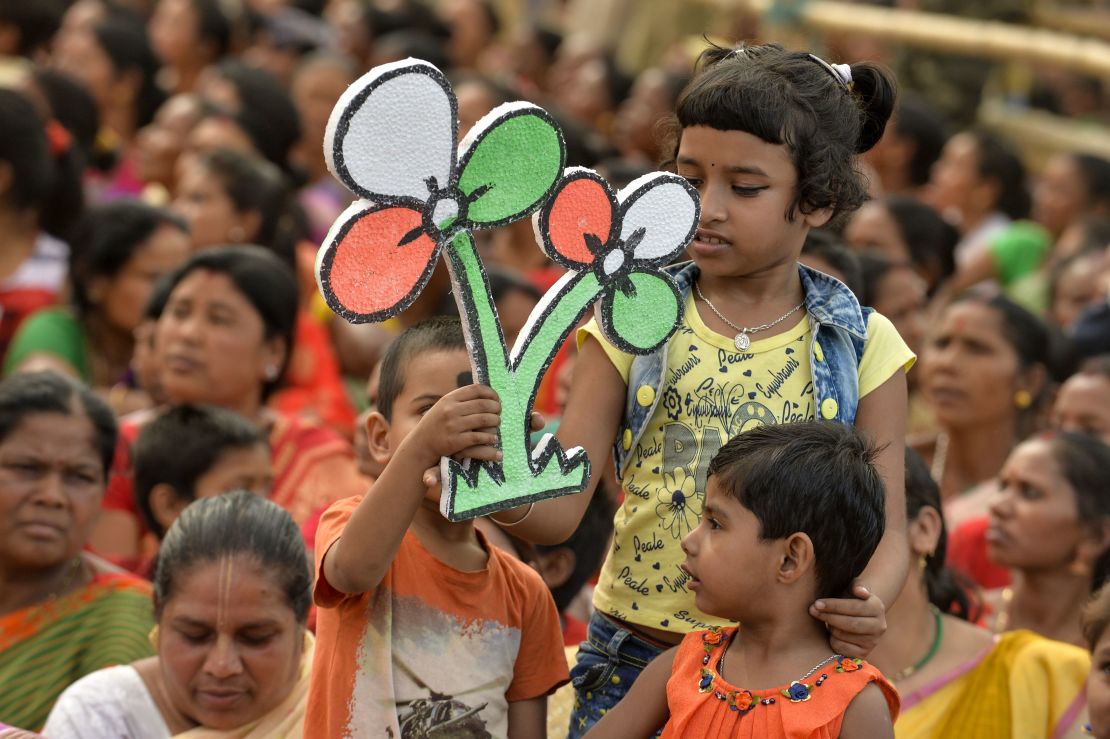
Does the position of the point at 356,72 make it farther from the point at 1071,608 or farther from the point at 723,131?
the point at 723,131

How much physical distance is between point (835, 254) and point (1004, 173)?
4.48 m

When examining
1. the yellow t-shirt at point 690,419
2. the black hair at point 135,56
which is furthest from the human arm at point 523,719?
the black hair at point 135,56

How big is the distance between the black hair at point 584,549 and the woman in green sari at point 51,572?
3.08ft

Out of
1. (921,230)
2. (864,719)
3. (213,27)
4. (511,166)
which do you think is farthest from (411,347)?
(213,27)

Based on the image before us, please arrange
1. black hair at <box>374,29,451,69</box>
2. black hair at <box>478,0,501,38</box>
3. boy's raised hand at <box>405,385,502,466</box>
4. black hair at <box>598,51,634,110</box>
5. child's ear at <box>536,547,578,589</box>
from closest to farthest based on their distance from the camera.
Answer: boy's raised hand at <box>405,385,502,466</box> → child's ear at <box>536,547,578,589</box> → black hair at <box>374,29,451,69</box> → black hair at <box>598,51,634,110</box> → black hair at <box>478,0,501,38</box>

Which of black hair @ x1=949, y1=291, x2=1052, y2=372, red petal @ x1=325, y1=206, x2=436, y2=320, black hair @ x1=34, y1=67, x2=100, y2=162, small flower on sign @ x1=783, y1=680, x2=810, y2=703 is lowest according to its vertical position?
small flower on sign @ x1=783, y1=680, x2=810, y2=703

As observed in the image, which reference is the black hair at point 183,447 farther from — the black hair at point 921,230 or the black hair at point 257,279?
the black hair at point 921,230

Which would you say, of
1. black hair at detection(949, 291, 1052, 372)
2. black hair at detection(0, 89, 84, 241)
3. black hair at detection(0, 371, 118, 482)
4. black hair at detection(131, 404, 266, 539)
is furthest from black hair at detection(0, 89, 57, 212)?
black hair at detection(949, 291, 1052, 372)

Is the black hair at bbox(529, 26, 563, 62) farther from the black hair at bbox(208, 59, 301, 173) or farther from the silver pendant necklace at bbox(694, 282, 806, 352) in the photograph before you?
the silver pendant necklace at bbox(694, 282, 806, 352)

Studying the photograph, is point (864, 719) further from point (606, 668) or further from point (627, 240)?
point (627, 240)

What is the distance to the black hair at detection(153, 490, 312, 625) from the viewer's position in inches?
119

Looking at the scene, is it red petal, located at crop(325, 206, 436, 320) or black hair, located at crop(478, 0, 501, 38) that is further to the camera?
black hair, located at crop(478, 0, 501, 38)

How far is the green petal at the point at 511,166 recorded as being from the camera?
2.25 m

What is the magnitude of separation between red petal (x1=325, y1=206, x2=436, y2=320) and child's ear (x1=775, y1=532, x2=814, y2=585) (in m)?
0.66
